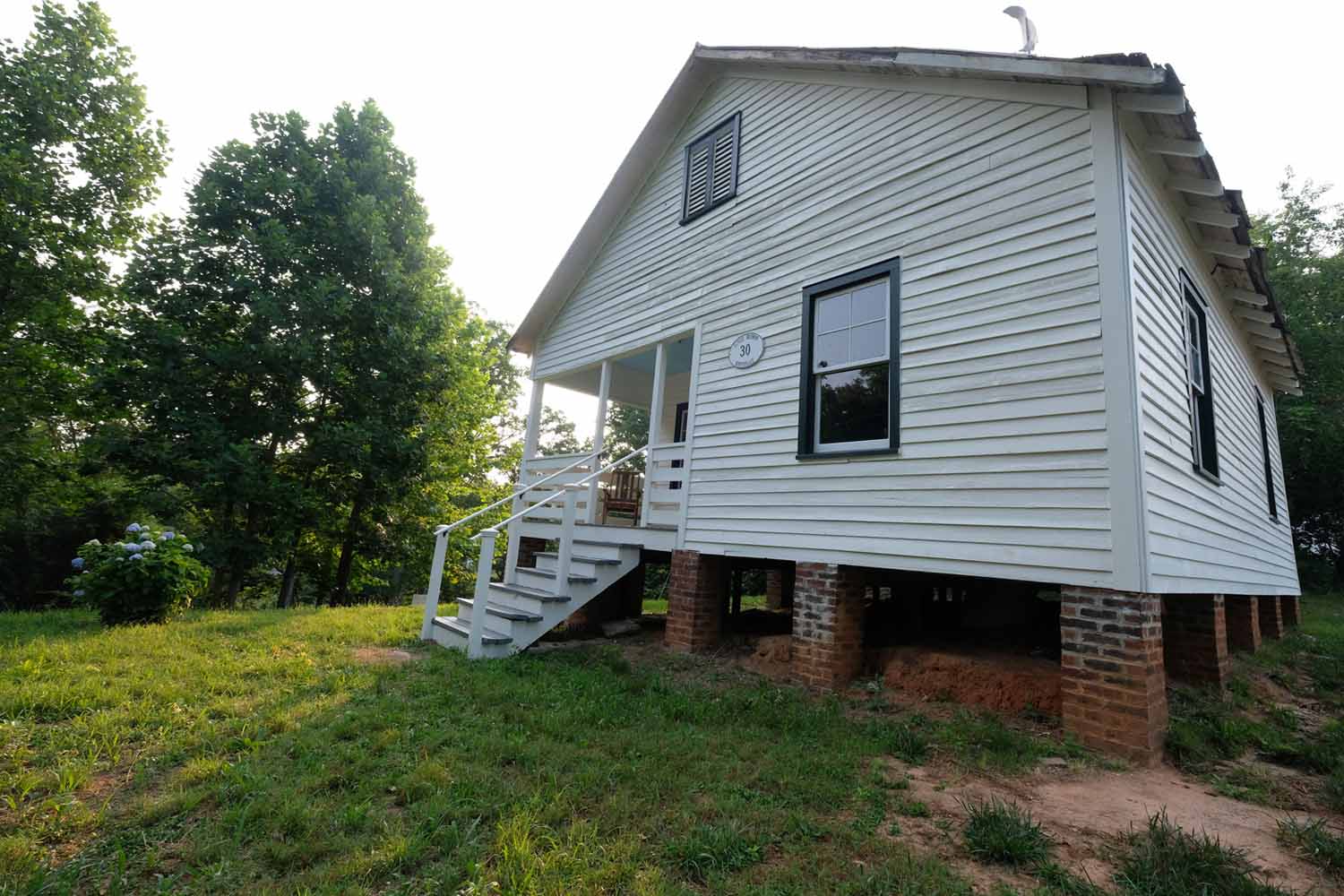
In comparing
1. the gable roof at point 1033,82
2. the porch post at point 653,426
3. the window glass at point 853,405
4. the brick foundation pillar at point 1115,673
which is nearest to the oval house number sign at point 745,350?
the window glass at point 853,405

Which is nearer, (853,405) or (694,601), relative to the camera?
(853,405)

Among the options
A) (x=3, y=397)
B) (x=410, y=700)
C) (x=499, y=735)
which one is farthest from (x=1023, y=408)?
(x=3, y=397)

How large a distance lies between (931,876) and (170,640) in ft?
24.0

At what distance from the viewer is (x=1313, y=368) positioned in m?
18.6

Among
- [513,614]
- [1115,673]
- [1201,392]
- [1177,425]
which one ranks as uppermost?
[1201,392]

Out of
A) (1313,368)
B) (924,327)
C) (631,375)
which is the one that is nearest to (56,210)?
(631,375)

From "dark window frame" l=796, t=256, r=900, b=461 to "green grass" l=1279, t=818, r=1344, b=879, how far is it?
3.15m

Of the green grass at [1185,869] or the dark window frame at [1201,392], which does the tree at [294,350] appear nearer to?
the dark window frame at [1201,392]

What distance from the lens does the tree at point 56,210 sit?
38.1 ft

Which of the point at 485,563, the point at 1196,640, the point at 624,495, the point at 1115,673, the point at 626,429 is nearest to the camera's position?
the point at 1115,673

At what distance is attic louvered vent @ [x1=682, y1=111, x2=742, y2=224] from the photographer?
793 cm

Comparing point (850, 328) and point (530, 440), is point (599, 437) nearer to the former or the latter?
point (530, 440)

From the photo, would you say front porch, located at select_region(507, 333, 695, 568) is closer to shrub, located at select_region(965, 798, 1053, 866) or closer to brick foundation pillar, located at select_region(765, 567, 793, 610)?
brick foundation pillar, located at select_region(765, 567, 793, 610)

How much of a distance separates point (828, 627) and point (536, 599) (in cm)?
306
